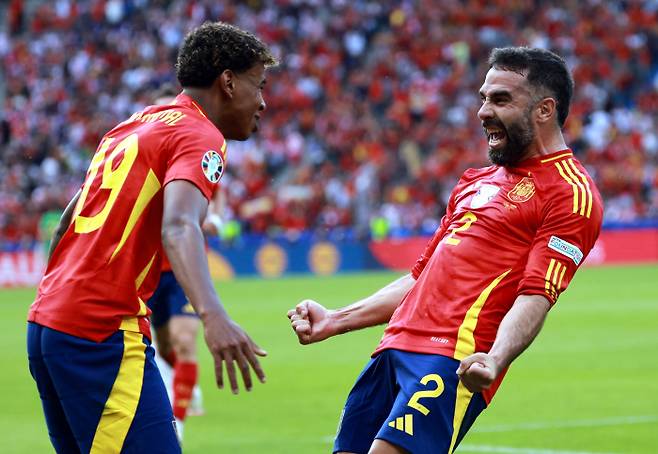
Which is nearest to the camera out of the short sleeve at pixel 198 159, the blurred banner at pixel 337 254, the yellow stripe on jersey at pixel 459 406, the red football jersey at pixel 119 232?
the short sleeve at pixel 198 159

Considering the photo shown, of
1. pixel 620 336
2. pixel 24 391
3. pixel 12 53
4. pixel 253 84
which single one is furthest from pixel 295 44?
pixel 253 84

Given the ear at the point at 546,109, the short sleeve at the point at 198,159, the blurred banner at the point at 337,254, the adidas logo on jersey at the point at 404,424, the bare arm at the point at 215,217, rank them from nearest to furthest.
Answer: the short sleeve at the point at 198,159
the adidas logo on jersey at the point at 404,424
the ear at the point at 546,109
the bare arm at the point at 215,217
the blurred banner at the point at 337,254

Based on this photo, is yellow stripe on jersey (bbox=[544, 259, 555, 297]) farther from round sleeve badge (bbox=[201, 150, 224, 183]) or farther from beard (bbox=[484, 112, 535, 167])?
round sleeve badge (bbox=[201, 150, 224, 183])

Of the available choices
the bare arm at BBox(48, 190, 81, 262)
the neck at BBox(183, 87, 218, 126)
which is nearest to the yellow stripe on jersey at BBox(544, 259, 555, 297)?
the neck at BBox(183, 87, 218, 126)

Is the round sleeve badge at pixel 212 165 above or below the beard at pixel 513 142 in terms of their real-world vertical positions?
below

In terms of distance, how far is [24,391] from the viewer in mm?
11883

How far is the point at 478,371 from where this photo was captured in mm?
4121

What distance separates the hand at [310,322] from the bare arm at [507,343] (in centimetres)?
85

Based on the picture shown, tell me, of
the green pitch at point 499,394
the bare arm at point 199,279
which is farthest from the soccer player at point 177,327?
the bare arm at point 199,279

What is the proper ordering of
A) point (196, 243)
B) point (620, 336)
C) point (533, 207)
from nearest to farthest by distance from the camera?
point (196, 243) < point (533, 207) < point (620, 336)

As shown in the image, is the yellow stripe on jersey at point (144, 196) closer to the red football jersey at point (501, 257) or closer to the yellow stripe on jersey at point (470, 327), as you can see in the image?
the red football jersey at point (501, 257)

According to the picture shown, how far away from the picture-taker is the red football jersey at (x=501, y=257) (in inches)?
178

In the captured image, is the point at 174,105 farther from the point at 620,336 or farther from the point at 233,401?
the point at 620,336

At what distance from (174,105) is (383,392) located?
1.39 metres
